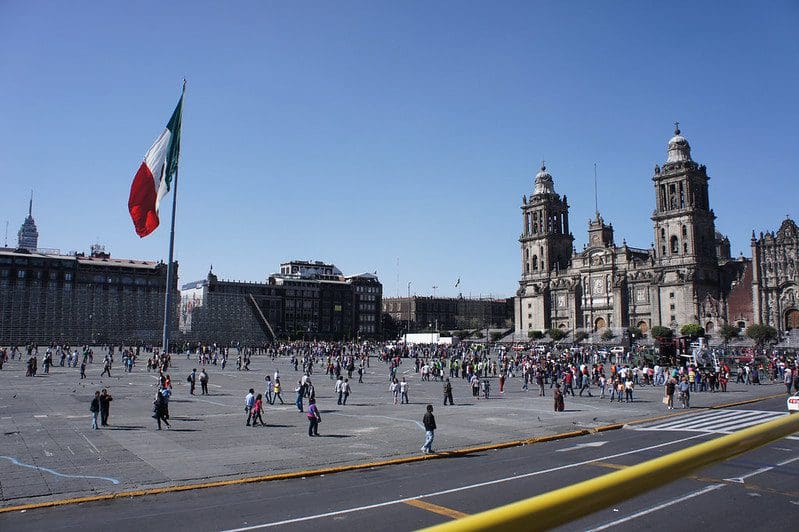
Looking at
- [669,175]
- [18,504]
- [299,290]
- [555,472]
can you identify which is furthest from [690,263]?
[18,504]

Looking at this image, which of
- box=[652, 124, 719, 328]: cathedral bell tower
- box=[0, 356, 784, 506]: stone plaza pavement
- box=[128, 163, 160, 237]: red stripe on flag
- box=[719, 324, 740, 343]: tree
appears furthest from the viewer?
box=[652, 124, 719, 328]: cathedral bell tower

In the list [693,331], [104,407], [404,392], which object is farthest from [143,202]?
[693,331]

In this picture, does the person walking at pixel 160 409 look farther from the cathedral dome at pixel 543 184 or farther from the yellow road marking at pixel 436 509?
the cathedral dome at pixel 543 184

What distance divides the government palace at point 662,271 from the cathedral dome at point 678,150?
175 millimetres

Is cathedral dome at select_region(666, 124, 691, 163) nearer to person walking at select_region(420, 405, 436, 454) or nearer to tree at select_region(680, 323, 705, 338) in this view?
tree at select_region(680, 323, 705, 338)

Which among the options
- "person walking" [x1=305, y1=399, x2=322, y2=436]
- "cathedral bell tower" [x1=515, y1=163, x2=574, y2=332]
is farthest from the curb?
"cathedral bell tower" [x1=515, y1=163, x2=574, y2=332]

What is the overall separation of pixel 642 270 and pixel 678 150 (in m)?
21.9

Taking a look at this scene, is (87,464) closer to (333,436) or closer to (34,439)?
(34,439)

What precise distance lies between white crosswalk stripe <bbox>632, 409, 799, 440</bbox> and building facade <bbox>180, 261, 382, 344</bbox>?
4265 inches

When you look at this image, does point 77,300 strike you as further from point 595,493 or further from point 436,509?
point 595,493

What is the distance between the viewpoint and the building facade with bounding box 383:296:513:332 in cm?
16038

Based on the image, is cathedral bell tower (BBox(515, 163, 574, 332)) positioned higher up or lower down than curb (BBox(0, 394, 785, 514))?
higher up

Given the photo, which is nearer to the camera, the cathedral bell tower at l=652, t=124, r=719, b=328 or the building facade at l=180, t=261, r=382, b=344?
the cathedral bell tower at l=652, t=124, r=719, b=328

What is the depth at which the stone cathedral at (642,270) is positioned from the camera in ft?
317
